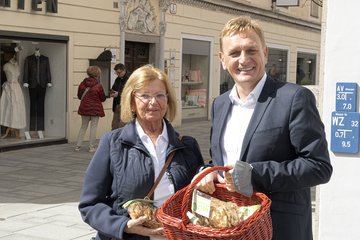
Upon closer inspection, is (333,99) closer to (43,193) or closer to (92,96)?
(43,193)

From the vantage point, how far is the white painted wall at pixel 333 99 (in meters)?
4.76

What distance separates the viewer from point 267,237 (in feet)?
7.66

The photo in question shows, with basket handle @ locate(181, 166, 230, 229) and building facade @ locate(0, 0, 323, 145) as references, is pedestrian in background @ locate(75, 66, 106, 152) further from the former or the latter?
basket handle @ locate(181, 166, 230, 229)

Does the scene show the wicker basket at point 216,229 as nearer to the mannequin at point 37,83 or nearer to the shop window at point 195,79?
the mannequin at point 37,83

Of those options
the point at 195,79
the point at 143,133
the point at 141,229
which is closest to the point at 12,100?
the point at 195,79

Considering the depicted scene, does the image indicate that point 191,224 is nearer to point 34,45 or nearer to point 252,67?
point 252,67

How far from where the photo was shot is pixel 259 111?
2.64 meters

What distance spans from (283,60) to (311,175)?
24798 mm

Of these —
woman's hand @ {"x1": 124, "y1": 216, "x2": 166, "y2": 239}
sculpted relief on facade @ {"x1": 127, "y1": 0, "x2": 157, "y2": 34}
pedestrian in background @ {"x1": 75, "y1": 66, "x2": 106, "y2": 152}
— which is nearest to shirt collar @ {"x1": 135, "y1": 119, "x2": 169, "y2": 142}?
woman's hand @ {"x1": 124, "y1": 216, "x2": 166, "y2": 239}

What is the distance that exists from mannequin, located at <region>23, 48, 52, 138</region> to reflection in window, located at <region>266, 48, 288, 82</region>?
42.2 ft

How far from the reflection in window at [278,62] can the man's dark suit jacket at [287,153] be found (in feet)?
73.1

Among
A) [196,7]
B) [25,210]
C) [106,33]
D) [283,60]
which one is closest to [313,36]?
[283,60]

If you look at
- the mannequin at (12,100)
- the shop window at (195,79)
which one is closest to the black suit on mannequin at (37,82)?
the mannequin at (12,100)

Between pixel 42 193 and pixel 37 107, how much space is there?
5.59 meters
